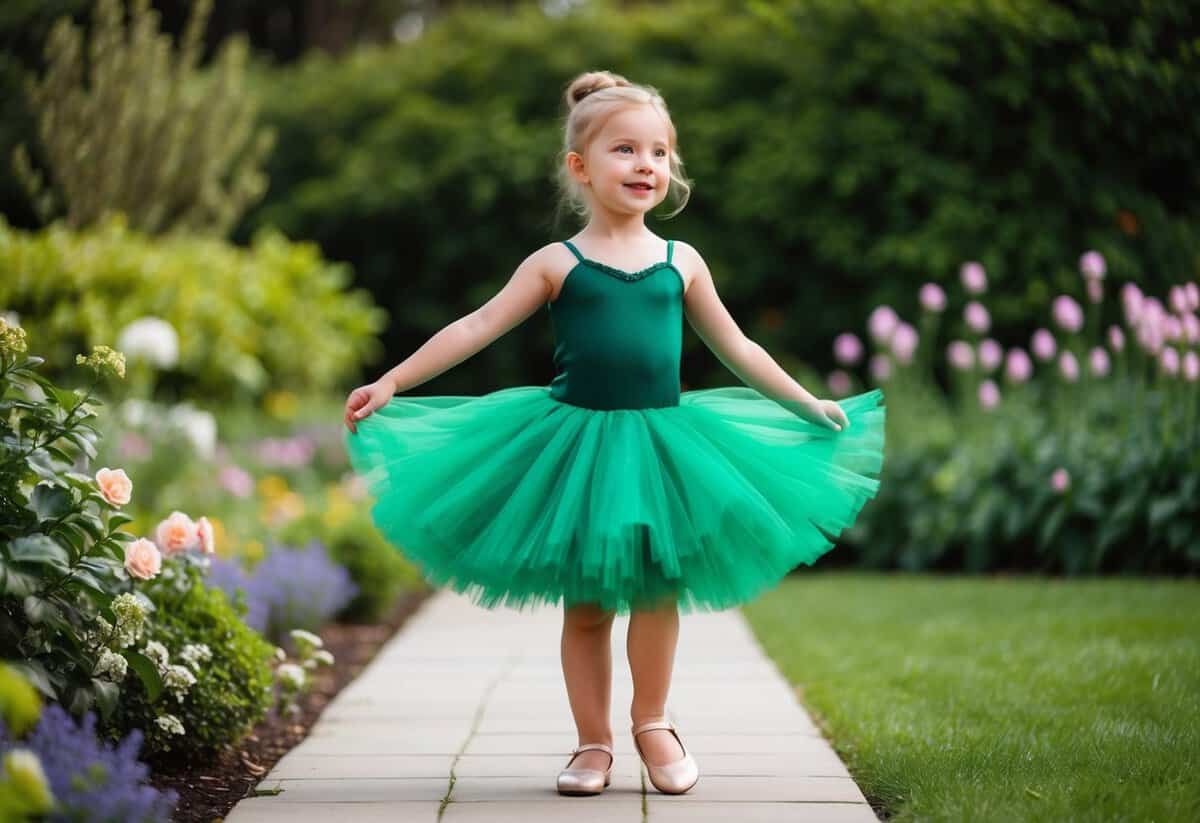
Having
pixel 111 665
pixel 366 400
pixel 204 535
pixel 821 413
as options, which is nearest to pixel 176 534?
pixel 204 535

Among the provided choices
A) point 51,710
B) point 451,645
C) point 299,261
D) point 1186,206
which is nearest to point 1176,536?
point 1186,206

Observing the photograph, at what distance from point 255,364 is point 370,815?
7113mm

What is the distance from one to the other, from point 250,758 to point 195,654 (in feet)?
1.36

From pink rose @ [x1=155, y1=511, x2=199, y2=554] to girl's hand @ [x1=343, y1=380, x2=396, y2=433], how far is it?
74cm

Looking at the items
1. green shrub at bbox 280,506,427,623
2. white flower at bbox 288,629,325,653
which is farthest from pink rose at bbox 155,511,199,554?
green shrub at bbox 280,506,427,623

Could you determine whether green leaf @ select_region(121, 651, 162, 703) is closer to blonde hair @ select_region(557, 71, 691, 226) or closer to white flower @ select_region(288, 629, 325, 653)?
white flower @ select_region(288, 629, 325, 653)

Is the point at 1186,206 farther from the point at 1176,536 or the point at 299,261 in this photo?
the point at 299,261

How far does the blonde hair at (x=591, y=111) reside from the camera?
125 inches

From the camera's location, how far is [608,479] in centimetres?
291

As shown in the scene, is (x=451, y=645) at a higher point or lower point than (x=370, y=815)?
lower

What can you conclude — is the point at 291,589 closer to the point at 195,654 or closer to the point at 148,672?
the point at 195,654

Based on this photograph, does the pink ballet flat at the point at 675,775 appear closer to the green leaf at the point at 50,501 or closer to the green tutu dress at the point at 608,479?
the green tutu dress at the point at 608,479

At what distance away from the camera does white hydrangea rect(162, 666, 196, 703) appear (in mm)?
3291

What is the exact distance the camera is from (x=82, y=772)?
2285 mm
